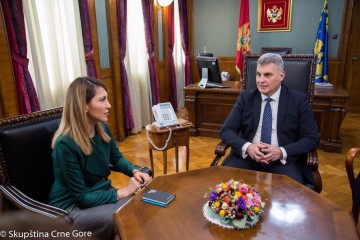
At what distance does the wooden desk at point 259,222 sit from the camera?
3.13 ft

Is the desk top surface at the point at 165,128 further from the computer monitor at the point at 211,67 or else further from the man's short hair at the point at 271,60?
the computer monitor at the point at 211,67

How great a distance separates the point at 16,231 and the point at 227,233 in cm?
93

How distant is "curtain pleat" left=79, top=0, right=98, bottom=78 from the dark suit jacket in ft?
5.97

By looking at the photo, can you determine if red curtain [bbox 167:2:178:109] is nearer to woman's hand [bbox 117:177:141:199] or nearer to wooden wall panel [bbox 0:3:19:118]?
wooden wall panel [bbox 0:3:19:118]

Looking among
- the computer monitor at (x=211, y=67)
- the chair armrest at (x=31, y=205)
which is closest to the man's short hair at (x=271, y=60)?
the chair armrest at (x=31, y=205)

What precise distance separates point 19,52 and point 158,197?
5.79ft

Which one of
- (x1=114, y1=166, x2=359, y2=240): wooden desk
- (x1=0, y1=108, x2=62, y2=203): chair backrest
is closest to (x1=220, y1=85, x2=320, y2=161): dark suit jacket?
(x1=114, y1=166, x2=359, y2=240): wooden desk

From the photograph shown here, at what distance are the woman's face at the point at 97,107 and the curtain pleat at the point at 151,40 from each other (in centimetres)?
280

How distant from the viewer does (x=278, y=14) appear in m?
5.31

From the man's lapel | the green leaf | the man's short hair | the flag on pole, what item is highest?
the flag on pole

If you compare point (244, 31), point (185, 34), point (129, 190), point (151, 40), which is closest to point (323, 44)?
point (244, 31)

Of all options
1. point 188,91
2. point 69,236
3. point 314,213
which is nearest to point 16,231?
point 69,236

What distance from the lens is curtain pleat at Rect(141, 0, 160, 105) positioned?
12.8ft

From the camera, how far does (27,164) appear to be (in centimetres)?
126
